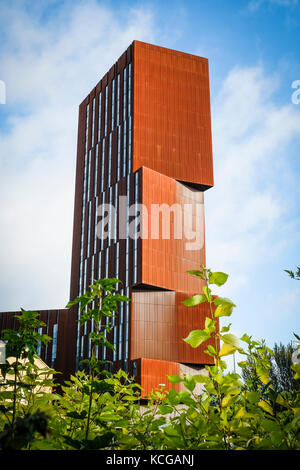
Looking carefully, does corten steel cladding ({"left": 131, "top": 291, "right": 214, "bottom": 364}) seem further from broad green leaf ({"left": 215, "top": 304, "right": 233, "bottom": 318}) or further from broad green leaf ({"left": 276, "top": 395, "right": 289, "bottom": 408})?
broad green leaf ({"left": 215, "top": 304, "right": 233, "bottom": 318})

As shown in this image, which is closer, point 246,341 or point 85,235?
point 246,341

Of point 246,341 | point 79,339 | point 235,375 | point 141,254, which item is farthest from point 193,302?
point 79,339

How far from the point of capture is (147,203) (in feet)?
128

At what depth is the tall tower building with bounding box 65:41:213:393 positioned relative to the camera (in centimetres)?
3666

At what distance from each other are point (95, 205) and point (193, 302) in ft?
149

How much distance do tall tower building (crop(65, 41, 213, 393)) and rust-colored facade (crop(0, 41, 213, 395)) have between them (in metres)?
0.09

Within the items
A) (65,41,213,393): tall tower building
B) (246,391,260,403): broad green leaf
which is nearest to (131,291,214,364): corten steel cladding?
(65,41,213,393): tall tower building

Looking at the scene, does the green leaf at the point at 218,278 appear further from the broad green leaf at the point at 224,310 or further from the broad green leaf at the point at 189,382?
the broad green leaf at the point at 189,382

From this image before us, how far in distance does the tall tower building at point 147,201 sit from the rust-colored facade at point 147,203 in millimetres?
93

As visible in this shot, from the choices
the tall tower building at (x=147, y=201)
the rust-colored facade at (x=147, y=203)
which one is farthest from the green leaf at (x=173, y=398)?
the rust-colored facade at (x=147, y=203)

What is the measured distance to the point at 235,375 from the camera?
1.71 metres

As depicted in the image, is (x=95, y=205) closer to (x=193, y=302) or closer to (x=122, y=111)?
(x=122, y=111)

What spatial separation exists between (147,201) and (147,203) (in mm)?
172

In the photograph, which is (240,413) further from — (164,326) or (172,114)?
(172,114)
